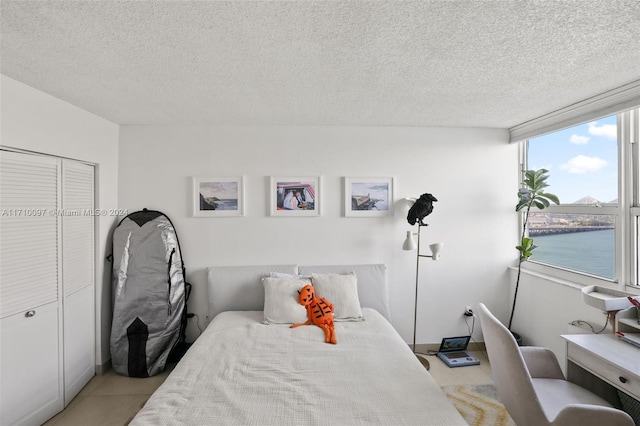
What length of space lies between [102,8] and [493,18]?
6.12ft

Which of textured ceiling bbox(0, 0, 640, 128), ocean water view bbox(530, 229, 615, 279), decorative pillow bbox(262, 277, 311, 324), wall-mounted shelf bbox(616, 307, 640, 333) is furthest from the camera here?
decorative pillow bbox(262, 277, 311, 324)

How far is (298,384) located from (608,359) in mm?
1808

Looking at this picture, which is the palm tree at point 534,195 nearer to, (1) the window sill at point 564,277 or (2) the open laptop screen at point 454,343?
(1) the window sill at point 564,277

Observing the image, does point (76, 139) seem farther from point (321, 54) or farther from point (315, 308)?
point (315, 308)

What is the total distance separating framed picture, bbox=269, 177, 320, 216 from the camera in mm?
3422

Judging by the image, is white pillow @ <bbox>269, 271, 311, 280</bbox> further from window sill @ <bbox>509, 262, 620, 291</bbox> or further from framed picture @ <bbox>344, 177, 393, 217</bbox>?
window sill @ <bbox>509, 262, 620, 291</bbox>

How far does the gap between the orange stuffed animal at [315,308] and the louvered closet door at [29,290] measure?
76.2 inches

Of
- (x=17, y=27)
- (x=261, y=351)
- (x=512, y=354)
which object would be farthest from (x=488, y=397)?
(x=17, y=27)

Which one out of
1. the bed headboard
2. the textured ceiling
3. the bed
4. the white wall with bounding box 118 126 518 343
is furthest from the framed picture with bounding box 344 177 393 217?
the textured ceiling

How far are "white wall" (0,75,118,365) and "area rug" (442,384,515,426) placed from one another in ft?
11.1

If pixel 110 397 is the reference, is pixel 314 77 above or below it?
above

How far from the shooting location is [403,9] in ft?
4.79

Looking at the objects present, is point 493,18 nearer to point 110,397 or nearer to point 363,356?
point 363,356

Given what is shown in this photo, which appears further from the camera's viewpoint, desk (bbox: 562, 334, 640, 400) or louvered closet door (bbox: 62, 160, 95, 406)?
louvered closet door (bbox: 62, 160, 95, 406)
